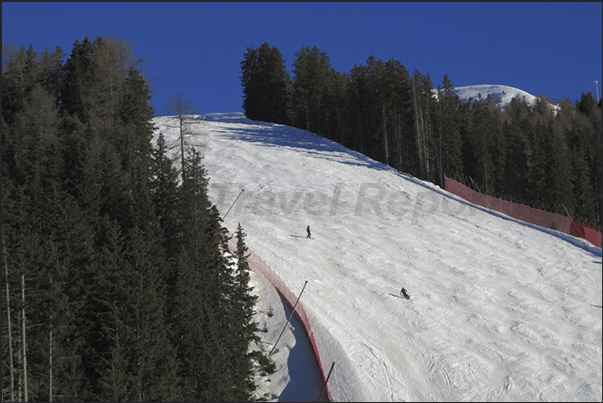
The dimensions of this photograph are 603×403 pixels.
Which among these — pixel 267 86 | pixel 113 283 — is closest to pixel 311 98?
pixel 267 86

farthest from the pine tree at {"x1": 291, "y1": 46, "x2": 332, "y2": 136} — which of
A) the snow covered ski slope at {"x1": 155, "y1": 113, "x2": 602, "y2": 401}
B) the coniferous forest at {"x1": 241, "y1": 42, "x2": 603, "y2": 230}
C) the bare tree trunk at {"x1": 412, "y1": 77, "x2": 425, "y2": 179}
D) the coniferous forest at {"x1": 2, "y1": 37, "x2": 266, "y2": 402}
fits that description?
the coniferous forest at {"x1": 2, "y1": 37, "x2": 266, "y2": 402}

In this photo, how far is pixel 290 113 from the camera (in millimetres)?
75375

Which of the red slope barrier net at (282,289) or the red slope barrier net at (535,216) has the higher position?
the red slope barrier net at (535,216)

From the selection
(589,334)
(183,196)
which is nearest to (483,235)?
(589,334)

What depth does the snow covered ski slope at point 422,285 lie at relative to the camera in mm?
22984

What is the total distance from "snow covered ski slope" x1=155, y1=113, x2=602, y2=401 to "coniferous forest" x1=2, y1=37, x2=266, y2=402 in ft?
13.2

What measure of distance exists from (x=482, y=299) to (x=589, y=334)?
4454 millimetres

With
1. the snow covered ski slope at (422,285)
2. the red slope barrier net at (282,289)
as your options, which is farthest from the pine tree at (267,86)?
the red slope barrier net at (282,289)

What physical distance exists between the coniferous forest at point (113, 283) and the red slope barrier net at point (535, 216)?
65.7ft

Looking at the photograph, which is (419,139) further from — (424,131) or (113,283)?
(113,283)

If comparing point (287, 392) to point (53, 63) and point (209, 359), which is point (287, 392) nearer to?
point (209, 359)

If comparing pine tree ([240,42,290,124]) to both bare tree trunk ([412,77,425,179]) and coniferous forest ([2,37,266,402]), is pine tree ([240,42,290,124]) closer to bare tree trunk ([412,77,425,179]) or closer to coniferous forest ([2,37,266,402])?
bare tree trunk ([412,77,425,179])

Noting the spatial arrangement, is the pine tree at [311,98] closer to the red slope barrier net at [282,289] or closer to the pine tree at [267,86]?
the pine tree at [267,86]

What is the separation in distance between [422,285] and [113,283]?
537 inches
